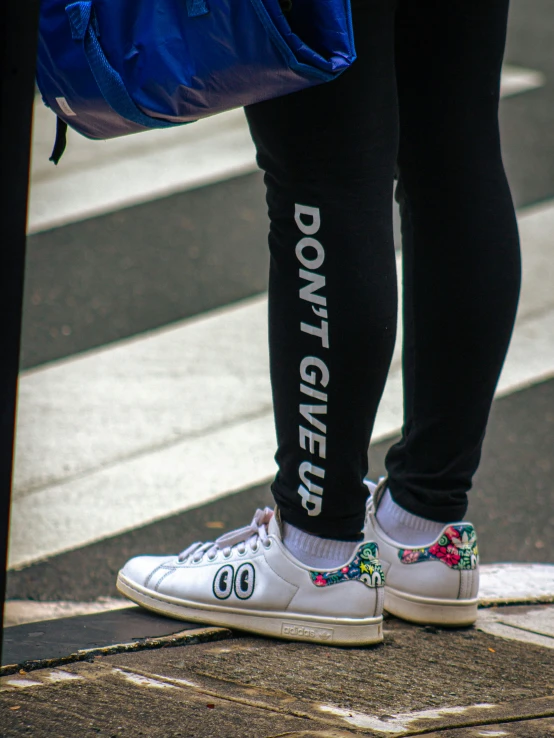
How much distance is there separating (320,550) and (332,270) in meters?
0.41

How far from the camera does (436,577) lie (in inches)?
64.7

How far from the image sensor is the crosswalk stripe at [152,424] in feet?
8.01

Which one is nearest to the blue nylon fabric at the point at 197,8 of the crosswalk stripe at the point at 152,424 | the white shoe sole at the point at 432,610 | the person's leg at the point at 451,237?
the person's leg at the point at 451,237

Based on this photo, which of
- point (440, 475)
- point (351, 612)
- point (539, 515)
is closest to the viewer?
point (351, 612)

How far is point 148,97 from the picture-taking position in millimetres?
1178

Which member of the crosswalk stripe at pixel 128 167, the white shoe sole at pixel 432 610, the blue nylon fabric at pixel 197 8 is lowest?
the crosswalk stripe at pixel 128 167

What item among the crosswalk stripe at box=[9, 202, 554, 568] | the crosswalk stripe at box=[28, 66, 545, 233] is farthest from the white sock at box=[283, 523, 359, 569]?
the crosswalk stripe at box=[28, 66, 545, 233]

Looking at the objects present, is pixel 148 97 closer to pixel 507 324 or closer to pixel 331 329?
pixel 331 329

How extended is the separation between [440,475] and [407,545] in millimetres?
134

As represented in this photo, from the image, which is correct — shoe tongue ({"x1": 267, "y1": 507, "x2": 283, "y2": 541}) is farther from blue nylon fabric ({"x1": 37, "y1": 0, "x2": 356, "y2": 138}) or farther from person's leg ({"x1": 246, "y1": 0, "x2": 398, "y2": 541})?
blue nylon fabric ({"x1": 37, "y1": 0, "x2": 356, "y2": 138})

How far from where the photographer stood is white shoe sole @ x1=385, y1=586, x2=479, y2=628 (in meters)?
1.65

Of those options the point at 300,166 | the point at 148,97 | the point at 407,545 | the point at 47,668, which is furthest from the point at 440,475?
the point at 148,97

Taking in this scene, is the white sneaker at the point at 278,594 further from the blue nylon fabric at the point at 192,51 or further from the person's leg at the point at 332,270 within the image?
the blue nylon fabric at the point at 192,51

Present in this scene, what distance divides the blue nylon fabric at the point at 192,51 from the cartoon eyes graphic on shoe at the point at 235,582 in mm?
687
